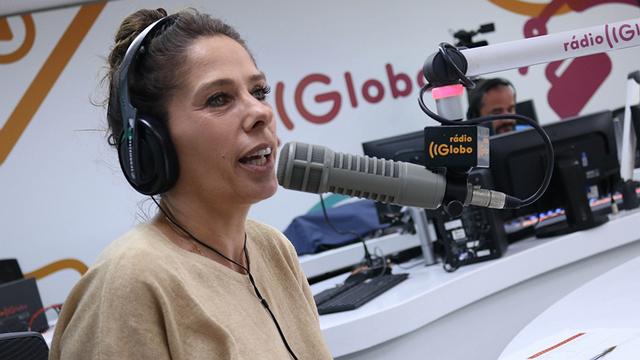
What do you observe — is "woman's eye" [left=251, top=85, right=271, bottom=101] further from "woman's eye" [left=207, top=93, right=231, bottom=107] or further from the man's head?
the man's head

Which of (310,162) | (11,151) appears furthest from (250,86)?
(11,151)

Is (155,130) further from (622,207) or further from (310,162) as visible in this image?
(622,207)

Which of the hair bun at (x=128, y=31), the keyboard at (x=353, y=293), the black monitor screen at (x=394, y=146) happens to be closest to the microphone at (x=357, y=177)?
the hair bun at (x=128, y=31)

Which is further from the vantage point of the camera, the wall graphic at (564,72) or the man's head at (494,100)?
the wall graphic at (564,72)

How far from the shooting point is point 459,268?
108 inches

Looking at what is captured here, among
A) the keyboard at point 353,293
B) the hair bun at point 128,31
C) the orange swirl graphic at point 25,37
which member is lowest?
the keyboard at point 353,293

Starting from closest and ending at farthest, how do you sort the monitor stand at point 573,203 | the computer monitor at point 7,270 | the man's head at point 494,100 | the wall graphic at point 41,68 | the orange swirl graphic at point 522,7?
1. the monitor stand at point 573,203
2. the computer monitor at point 7,270
3. the man's head at point 494,100
4. the wall graphic at point 41,68
5. the orange swirl graphic at point 522,7

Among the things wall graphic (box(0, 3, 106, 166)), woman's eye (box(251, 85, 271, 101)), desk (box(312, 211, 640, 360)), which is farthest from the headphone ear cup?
wall graphic (box(0, 3, 106, 166))

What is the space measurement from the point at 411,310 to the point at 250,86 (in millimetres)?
1295

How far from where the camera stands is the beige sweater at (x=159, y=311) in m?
0.95

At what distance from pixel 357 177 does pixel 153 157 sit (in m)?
0.36

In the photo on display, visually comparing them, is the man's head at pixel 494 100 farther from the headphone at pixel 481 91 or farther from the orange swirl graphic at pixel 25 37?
the orange swirl graphic at pixel 25 37

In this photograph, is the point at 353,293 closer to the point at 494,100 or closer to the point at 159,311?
the point at 159,311

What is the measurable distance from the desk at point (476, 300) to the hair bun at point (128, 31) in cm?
113
